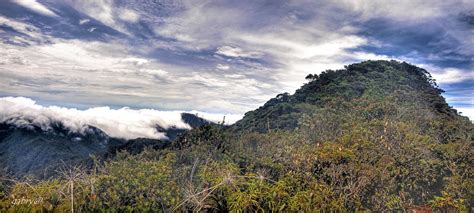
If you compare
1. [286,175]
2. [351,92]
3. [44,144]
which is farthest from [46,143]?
[286,175]

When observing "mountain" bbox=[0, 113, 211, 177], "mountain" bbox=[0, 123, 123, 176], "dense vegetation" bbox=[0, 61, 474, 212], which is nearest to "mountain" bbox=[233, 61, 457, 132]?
"dense vegetation" bbox=[0, 61, 474, 212]

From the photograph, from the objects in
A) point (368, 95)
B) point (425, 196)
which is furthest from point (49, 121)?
point (425, 196)

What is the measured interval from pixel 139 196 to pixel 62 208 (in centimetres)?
76

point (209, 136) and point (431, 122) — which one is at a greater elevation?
point (431, 122)

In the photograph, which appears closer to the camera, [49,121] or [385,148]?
[385,148]

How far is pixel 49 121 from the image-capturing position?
106 meters

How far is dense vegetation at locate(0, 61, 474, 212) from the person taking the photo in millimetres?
3883

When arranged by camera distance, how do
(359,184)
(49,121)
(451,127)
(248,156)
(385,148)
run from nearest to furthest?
(359,184) → (248,156) → (385,148) → (451,127) → (49,121)

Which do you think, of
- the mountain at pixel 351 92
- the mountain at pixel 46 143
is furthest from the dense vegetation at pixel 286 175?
the mountain at pixel 46 143

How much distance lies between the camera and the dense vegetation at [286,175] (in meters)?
3.88

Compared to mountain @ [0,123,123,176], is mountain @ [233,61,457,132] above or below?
above

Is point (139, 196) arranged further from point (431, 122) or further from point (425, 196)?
point (431, 122)

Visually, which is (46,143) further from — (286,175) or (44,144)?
(286,175)

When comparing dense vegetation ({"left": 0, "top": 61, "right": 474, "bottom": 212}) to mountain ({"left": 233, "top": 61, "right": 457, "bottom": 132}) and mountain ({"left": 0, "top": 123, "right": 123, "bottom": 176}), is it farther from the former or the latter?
mountain ({"left": 0, "top": 123, "right": 123, "bottom": 176})
